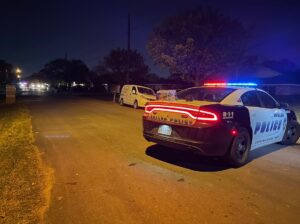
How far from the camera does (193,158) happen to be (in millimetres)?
7246

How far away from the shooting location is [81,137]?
32.5ft

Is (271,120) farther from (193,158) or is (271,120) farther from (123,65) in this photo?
(123,65)

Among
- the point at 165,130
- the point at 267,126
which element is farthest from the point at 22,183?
the point at 267,126

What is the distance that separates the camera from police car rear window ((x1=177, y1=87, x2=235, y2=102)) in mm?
7129

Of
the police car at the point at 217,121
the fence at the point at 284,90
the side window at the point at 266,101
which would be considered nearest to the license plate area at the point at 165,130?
the police car at the point at 217,121

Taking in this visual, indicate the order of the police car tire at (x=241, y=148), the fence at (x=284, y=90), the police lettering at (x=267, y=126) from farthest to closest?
1. the fence at (x=284, y=90)
2. the police lettering at (x=267, y=126)
3. the police car tire at (x=241, y=148)

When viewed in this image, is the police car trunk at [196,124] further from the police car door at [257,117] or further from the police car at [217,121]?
the police car door at [257,117]

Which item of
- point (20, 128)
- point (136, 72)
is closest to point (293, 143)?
point (20, 128)

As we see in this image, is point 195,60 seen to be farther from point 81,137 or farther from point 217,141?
point 217,141

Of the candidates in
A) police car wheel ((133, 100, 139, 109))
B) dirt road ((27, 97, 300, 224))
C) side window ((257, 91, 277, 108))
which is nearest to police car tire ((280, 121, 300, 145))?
dirt road ((27, 97, 300, 224))

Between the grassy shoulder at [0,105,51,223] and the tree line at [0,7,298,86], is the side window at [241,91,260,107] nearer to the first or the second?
the grassy shoulder at [0,105,51,223]

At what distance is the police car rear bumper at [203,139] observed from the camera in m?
6.06

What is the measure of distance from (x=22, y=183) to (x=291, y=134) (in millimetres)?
7185

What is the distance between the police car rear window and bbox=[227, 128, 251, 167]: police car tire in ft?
2.82
